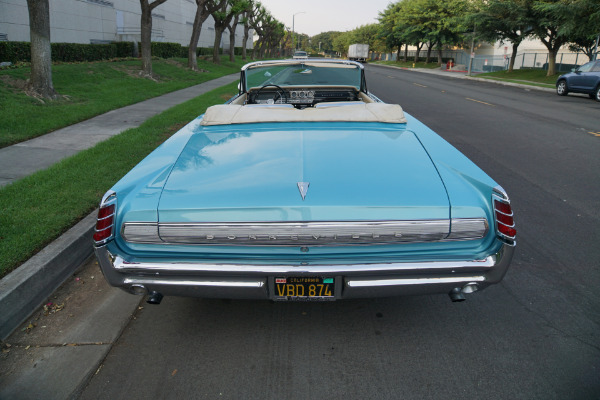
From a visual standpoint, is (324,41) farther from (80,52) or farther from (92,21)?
(80,52)

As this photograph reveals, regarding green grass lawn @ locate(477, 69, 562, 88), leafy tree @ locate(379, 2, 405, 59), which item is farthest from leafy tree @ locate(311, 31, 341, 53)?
green grass lawn @ locate(477, 69, 562, 88)

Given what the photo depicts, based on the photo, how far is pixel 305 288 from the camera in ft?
7.91

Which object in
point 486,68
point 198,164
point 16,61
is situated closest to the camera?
point 198,164

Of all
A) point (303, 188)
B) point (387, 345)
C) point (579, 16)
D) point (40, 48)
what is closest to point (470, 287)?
point (387, 345)

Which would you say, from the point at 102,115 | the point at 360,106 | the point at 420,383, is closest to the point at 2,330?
→ the point at 420,383

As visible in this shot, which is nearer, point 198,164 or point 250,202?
point 250,202

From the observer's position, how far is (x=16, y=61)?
16062 millimetres

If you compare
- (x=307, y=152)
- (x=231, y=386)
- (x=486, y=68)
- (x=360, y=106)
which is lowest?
(x=231, y=386)

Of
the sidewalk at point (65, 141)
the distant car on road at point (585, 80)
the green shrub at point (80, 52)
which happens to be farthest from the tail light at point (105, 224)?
the distant car on road at point (585, 80)

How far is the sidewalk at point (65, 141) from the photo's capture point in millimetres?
6090

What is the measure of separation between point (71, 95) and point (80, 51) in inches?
368

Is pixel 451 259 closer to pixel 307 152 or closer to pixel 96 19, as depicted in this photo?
pixel 307 152

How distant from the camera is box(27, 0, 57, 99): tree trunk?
1048 cm

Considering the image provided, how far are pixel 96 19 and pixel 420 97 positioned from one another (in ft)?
68.4
